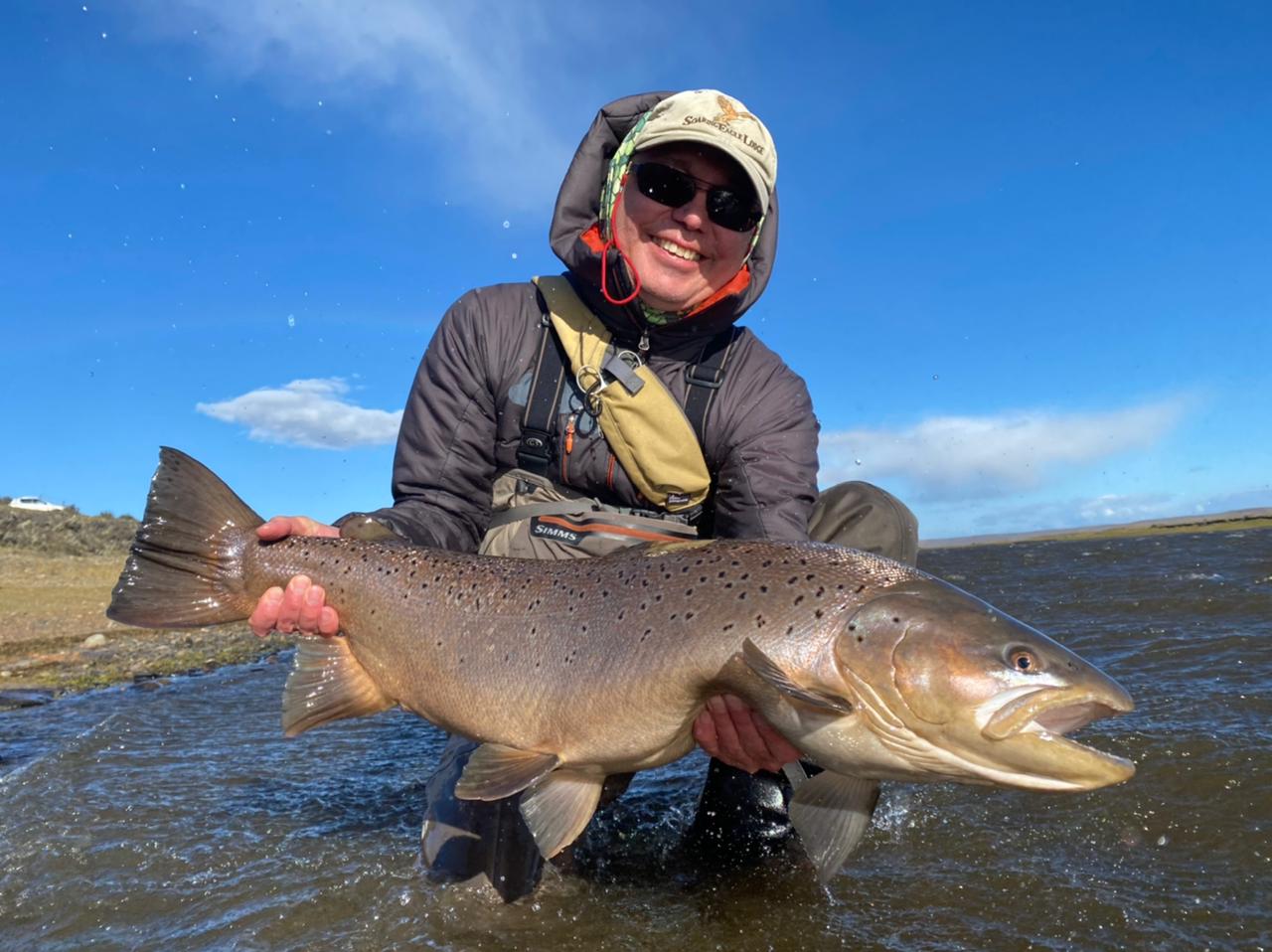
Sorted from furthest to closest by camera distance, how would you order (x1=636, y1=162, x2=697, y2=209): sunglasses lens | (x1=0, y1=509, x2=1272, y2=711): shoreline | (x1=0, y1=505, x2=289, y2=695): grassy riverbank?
(x1=0, y1=505, x2=289, y2=695): grassy riverbank < (x1=0, y1=509, x2=1272, y2=711): shoreline < (x1=636, y1=162, x2=697, y2=209): sunglasses lens

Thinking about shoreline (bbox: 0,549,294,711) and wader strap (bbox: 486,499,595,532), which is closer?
wader strap (bbox: 486,499,595,532)

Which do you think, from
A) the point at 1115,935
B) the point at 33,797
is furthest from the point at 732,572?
the point at 33,797

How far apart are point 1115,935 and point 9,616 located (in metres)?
13.5

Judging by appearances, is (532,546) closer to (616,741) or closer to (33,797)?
(616,741)

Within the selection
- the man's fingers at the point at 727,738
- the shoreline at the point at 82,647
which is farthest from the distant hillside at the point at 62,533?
the man's fingers at the point at 727,738

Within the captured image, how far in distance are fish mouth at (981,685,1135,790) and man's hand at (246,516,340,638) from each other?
2.66 meters

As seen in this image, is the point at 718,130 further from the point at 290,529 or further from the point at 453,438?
the point at 290,529

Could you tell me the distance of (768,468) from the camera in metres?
4.44

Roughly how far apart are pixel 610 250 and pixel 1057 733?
301 cm

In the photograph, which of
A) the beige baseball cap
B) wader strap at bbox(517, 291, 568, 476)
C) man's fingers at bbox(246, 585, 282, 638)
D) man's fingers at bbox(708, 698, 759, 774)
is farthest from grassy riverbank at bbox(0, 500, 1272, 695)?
the beige baseball cap

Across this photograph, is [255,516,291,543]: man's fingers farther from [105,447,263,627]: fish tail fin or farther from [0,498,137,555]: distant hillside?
[0,498,137,555]: distant hillside

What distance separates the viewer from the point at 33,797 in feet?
15.4

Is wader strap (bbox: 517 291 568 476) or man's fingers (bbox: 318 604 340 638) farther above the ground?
wader strap (bbox: 517 291 568 476)

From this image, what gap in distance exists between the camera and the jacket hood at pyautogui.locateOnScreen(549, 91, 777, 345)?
461 cm
